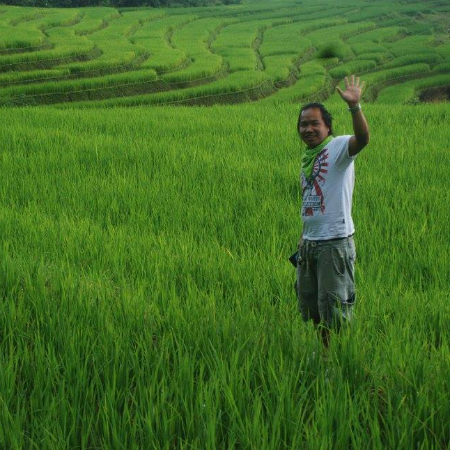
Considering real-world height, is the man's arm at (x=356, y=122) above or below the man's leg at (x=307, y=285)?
above

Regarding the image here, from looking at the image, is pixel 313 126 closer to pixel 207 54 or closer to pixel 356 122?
pixel 356 122

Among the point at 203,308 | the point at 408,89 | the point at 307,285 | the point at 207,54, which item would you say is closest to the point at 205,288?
the point at 203,308

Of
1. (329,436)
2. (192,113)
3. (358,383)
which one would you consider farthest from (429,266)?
(192,113)

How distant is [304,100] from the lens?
57.9ft

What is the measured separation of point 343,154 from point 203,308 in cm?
75

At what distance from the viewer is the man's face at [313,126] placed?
220 cm

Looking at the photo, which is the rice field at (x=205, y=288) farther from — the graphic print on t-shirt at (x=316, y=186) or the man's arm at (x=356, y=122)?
the man's arm at (x=356, y=122)

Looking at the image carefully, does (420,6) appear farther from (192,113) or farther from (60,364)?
(60,364)

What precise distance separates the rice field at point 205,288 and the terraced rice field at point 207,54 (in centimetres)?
630

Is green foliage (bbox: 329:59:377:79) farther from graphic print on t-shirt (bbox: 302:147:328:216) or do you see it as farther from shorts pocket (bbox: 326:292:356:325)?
shorts pocket (bbox: 326:292:356:325)

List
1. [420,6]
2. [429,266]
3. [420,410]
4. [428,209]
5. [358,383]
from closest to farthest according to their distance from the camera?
1. [420,410]
2. [358,383]
3. [429,266]
4. [428,209]
5. [420,6]

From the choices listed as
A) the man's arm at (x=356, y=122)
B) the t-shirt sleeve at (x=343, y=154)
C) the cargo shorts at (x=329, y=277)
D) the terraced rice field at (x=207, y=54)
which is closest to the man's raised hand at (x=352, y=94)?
the man's arm at (x=356, y=122)

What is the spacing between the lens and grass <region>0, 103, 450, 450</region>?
1.48m

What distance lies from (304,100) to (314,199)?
15.9 meters
